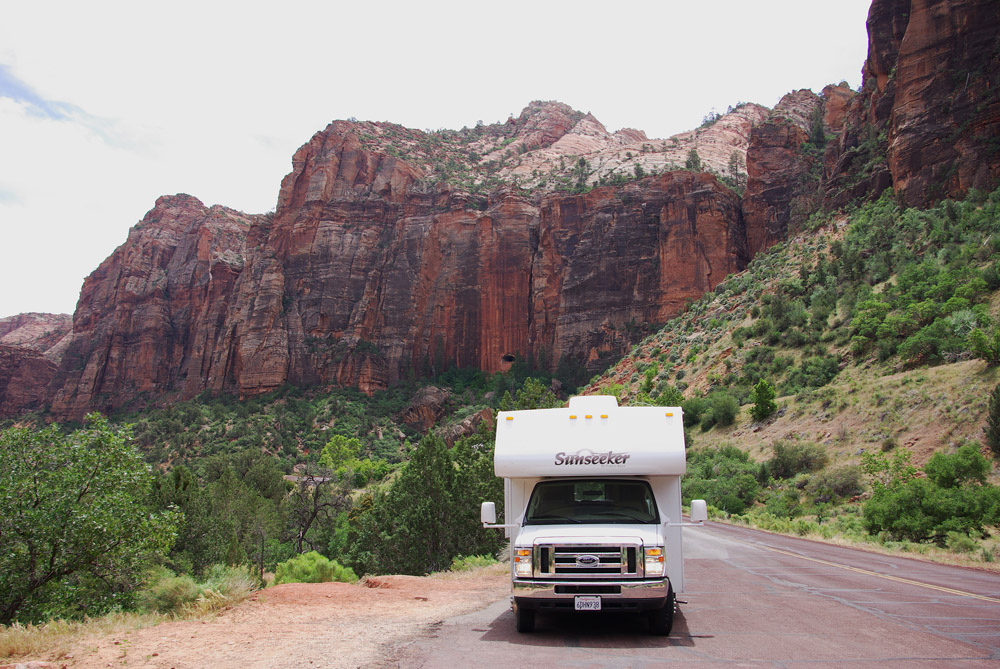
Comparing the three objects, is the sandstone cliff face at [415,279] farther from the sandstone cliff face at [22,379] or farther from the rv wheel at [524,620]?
the rv wheel at [524,620]

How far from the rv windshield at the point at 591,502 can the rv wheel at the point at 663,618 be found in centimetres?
104

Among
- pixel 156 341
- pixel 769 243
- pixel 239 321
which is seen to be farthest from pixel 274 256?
pixel 769 243

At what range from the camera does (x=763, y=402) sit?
41.0 m

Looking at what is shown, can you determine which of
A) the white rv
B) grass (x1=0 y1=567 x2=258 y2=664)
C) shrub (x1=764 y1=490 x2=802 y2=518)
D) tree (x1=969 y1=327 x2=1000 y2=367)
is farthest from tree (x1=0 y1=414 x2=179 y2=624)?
tree (x1=969 y1=327 x2=1000 y2=367)

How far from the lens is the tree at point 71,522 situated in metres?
11.6

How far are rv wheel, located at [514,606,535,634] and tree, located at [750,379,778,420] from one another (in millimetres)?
35753

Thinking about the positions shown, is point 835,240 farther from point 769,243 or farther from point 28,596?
point 28,596

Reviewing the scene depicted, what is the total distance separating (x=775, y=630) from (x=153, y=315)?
118683 mm

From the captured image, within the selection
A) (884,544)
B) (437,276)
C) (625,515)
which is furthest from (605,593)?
(437,276)

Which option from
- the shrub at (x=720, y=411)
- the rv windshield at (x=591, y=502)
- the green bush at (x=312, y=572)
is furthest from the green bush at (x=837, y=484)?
the rv windshield at (x=591, y=502)

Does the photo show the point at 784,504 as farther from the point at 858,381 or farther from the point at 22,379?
the point at 22,379

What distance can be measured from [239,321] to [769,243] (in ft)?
226

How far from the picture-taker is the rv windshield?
9.02 m

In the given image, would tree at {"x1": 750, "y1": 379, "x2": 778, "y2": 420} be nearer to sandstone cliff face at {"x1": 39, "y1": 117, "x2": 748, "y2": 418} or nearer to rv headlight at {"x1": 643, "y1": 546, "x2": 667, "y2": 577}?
rv headlight at {"x1": 643, "y1": 546, "x2": 667, "y2": 577}
